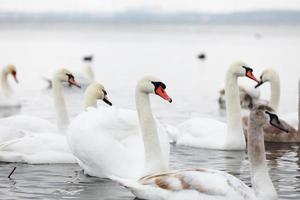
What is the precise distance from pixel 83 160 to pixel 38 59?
27.4 metres

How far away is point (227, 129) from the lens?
38.6ft

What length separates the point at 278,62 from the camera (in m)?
32.6

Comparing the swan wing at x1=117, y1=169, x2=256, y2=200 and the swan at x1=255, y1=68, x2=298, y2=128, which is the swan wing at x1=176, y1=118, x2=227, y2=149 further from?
the swan wing at x1=117, y1=169, x2=256, y2=200

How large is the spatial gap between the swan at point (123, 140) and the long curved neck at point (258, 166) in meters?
1.05

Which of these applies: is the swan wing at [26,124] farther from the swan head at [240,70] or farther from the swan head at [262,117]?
the swan head at [262,117]

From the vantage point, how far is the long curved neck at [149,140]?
887 centimetres

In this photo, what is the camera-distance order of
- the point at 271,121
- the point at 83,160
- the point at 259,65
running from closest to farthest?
the point at 271,121, the point at 83,160, the point at 259,65

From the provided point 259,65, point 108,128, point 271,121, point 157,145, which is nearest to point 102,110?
point 108,128

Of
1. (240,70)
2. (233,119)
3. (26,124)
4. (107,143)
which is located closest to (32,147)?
(26,124)

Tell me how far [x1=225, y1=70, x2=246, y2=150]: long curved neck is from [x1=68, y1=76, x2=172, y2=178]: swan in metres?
2.32

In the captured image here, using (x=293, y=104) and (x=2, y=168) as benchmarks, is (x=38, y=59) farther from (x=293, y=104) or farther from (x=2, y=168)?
(x=2, y=168)

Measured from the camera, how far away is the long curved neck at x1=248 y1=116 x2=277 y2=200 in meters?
A: 7.94

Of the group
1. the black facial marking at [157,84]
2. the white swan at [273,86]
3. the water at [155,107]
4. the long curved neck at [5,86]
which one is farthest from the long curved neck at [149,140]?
the long curved neck at [5,86]

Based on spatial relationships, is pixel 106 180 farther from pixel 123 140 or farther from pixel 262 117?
pixel 262 117
